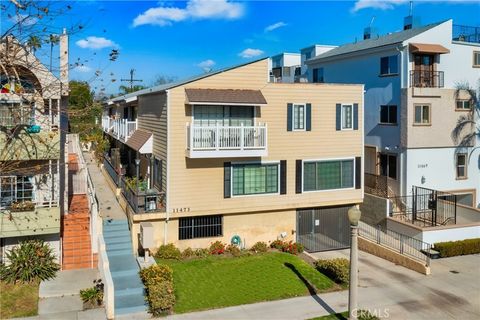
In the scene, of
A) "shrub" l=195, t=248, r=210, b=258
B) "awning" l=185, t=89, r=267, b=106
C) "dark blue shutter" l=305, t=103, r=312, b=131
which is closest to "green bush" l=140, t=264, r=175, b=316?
"shrub" l=195, t=248, r=210, b=258

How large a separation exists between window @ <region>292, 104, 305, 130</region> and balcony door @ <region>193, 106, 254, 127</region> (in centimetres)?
206

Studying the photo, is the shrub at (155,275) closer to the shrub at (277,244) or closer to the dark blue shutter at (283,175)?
the shrub at (277,244)

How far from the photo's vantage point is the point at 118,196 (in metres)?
23.8

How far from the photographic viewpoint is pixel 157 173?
21156 mm

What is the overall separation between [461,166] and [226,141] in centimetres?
1676

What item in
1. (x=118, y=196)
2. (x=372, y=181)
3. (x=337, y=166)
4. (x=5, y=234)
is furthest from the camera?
(x=372, y=181)

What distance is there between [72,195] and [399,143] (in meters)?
18.8

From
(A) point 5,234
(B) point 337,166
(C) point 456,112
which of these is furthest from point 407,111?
(A) point 5,234

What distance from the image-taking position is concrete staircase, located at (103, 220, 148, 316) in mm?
15016

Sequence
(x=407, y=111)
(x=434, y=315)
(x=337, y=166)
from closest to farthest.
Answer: (x=434, y=315), (x=337, y=166), (x=407, y=111)

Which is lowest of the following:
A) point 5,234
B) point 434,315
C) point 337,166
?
point 434,315

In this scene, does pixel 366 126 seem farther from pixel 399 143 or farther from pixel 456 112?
pixel 456 112

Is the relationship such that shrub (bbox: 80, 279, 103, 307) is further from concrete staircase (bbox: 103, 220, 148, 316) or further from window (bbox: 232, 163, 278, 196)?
window (bbox: 232, 163, 278, 196)

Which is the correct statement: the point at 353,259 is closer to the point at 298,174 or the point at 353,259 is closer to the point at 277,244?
the point at 277,244
